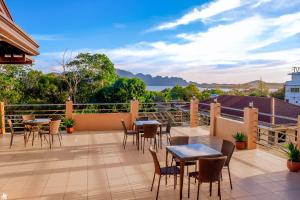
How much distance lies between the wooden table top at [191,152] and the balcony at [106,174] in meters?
0.63

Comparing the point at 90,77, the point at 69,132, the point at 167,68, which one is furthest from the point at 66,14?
the point at 167,68

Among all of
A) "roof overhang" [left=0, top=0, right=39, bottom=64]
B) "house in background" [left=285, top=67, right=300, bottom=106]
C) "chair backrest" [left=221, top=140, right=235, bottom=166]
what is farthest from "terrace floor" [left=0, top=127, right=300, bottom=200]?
"house in background" [left=285, top=67, right=300, bottom=106]

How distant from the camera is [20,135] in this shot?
9.11 m

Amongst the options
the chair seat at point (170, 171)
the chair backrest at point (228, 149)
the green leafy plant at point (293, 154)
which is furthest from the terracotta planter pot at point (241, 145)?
the chair seat at point (170, 171)

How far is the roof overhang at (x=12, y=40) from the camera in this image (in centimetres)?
205

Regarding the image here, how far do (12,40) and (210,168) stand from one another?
2751 mm

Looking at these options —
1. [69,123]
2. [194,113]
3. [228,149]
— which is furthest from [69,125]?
[228,149]

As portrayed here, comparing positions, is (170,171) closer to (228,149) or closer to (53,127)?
(228,149)

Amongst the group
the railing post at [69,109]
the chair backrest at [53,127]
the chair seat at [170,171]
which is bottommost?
the chair seat at [170,171]

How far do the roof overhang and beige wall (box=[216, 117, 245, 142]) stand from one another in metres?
5.89

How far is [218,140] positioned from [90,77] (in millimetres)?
12784

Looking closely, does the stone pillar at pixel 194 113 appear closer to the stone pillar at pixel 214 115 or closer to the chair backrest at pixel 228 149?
the stone pillar at pixel 214 115

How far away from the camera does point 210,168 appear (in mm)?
3594

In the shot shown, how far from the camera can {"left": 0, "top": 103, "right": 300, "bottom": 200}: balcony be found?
13.9 feet
